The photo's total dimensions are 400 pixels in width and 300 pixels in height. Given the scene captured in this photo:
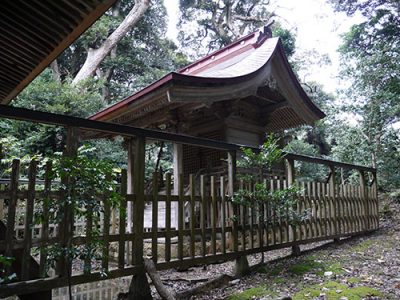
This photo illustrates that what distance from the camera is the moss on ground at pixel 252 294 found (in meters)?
4.10

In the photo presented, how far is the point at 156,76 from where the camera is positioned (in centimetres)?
2028

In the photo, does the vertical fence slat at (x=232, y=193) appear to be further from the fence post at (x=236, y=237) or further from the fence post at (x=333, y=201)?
the fence post at (x=333, y=201)

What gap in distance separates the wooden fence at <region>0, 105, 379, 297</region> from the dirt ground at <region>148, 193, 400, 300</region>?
1.21ft

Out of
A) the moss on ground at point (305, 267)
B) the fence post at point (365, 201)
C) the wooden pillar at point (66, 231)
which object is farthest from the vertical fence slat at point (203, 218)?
the fence post at point (365, 201)

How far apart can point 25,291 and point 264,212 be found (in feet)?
12.7

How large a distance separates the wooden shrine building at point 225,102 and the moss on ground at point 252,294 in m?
3.51

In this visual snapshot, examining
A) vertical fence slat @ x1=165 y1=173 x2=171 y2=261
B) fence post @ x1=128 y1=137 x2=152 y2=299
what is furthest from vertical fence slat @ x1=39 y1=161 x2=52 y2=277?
vertical fence slat @ x1=165 y1=173 x2=171 y2=261

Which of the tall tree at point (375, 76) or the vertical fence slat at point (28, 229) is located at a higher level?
the tall tree at point (375, 76)

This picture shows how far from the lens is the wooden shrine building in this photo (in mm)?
6480

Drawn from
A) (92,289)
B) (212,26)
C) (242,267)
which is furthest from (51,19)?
(212,26)

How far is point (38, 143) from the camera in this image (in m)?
12.1

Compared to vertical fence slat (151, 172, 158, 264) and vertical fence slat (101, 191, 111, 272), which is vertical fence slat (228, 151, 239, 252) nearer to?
vertical fence slat (151, 172, 158, 264)


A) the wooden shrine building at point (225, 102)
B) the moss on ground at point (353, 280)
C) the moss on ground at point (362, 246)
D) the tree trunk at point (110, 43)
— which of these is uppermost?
the tree trunk at point (110, 43)

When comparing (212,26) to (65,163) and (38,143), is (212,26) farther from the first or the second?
(65,163)
